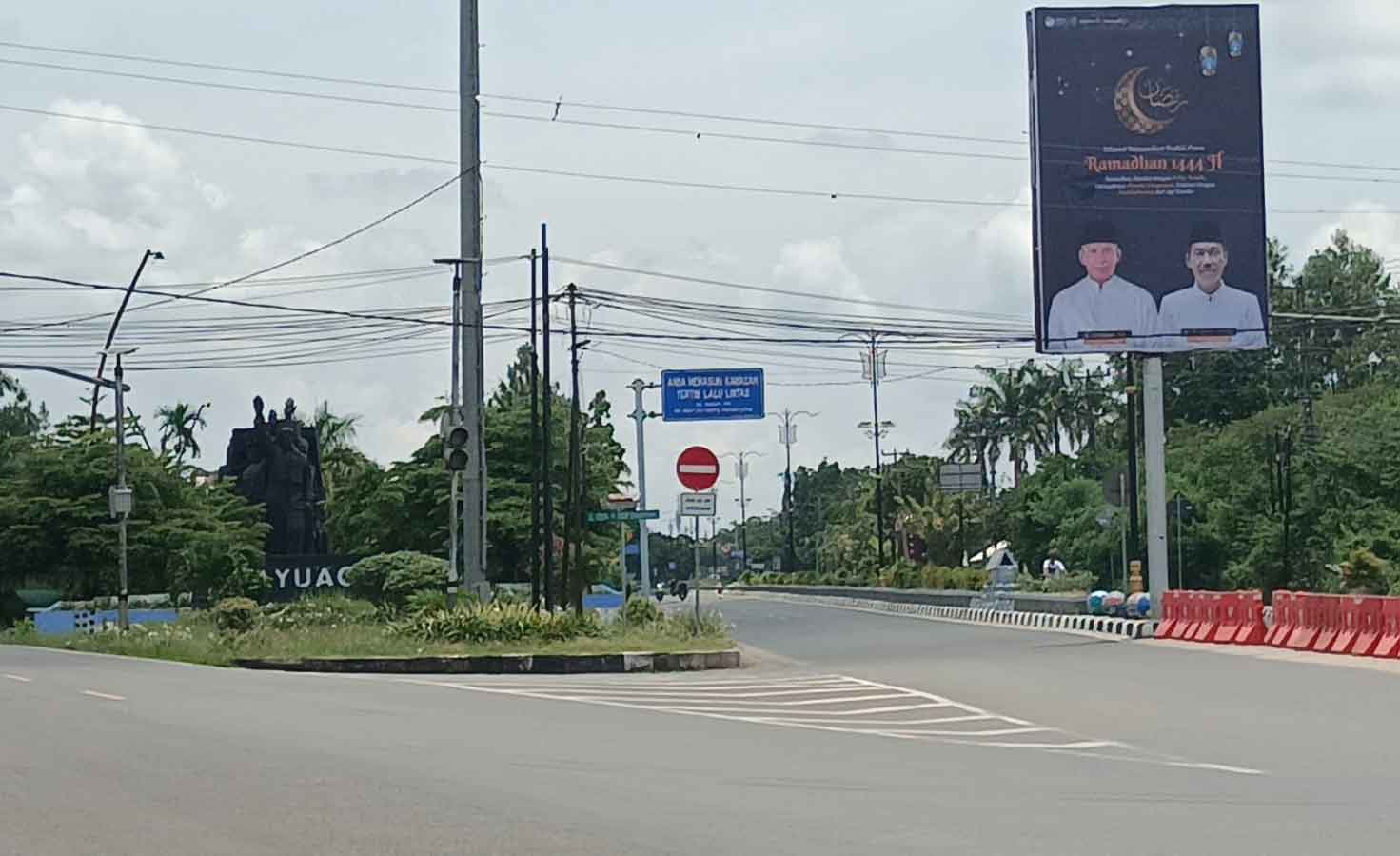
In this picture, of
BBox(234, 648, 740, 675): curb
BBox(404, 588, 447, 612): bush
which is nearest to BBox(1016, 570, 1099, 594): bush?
BBox(404, 588, 447, 612): bush

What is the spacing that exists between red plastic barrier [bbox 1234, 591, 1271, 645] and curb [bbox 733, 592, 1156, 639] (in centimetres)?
400

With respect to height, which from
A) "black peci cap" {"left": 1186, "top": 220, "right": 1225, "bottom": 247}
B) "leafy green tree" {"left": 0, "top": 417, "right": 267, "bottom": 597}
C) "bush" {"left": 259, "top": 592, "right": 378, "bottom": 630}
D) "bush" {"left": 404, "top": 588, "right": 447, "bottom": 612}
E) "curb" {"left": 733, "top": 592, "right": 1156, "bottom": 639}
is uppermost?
"black peci cap" {"left": 1186, "top": 220, "right": 1225, "bottom": 247}

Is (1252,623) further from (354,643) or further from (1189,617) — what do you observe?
(354,643)

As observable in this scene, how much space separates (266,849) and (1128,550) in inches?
1817

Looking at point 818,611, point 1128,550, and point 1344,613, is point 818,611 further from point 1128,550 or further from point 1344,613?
point 1344,613

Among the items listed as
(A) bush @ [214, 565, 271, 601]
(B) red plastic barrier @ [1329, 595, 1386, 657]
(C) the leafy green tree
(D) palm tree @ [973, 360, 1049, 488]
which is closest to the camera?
(B) red plastic barrier @ [1329, 595, 1386, 657]

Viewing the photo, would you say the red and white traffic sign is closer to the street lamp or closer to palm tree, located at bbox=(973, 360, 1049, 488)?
the street lamp

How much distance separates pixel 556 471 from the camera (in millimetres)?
64750

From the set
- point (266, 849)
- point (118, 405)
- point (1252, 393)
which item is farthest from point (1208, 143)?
point (1252, 393)

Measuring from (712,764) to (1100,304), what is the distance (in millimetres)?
23046

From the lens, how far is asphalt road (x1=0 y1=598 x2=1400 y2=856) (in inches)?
430

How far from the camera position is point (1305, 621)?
3019 cm

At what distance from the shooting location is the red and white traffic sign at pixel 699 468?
3375 centimetres

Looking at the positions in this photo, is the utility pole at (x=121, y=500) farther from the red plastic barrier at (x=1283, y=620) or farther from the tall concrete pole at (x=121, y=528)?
the red plastic barrier at (x=1283, y=620)
